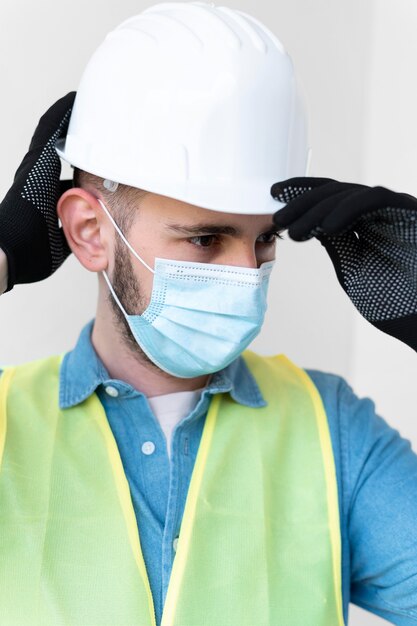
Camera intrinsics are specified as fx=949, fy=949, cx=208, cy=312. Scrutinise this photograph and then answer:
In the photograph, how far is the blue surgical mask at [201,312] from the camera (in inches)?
63.1

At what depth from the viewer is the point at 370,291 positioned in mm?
1616

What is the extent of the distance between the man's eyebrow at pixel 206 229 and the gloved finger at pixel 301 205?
13 centimetres

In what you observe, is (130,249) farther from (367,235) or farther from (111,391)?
(367,235)

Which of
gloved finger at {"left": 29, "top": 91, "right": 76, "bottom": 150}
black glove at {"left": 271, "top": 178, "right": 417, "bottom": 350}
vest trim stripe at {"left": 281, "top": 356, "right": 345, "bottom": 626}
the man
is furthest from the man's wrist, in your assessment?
vest trim stripe at {"left": 281, "top": 356, "right": 345, "bottom": 626}

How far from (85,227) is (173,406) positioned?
1.22 ft

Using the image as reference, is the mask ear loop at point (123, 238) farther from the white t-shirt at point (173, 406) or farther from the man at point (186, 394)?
the white t-shirt at point (173, 406)

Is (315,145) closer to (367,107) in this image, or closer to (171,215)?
(367,107)

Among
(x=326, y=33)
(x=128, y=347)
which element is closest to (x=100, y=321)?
(x=128, y=347)

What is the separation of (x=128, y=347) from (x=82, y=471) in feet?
0.82

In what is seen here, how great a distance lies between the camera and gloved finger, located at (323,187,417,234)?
1.41m

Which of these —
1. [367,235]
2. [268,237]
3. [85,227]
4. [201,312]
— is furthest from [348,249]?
[85,227]

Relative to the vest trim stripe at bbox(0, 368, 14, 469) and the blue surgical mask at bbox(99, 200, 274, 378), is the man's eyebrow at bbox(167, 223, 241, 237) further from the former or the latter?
the vest trim stripe at bbox(0, 368, 14, 469)

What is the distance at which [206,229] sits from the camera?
1.60 meters

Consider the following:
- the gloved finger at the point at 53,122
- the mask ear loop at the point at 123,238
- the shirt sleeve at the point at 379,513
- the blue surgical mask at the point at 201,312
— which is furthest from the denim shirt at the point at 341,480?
the gloved finger at the point at 53,122
